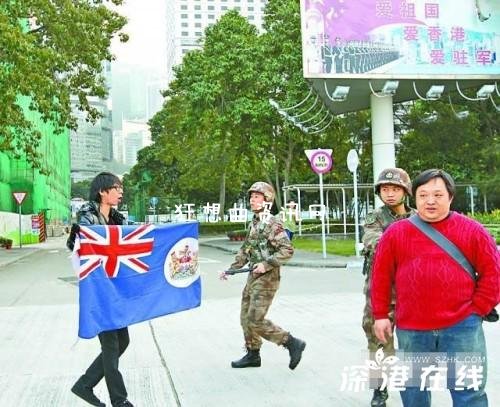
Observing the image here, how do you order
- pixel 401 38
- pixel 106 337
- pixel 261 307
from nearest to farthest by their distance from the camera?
pixel 106 337
pixel 261 307
pixel 401 38

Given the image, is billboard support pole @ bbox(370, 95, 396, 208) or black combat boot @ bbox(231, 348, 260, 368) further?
billboard support pole @ bbox(370, 95, 396, 208)

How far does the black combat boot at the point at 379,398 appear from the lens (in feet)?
15.1

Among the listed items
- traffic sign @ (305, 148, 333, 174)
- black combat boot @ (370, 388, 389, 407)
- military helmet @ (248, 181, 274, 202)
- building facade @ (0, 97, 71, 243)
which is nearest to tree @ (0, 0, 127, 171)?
traffic sign @ (305, 148, 333, 174)

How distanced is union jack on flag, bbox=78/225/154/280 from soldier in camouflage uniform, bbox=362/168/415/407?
62.3 inches

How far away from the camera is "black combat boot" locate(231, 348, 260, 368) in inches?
236

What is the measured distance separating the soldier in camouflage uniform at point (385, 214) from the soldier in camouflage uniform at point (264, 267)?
1117mm

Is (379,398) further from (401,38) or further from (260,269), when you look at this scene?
(401,38)

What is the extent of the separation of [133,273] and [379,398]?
6.25 feet

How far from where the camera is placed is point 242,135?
3047 cm

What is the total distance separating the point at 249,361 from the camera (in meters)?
6.01

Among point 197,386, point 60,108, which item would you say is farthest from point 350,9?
point 197,386

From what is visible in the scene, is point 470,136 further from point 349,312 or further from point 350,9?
point 349,312

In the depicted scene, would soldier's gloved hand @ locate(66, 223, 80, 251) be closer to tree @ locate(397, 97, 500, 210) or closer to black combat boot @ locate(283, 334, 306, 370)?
black combat boot @ locate(283, 334, 306, 370)

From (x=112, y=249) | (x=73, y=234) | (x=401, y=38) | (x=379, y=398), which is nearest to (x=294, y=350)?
(x=379, y=398)
